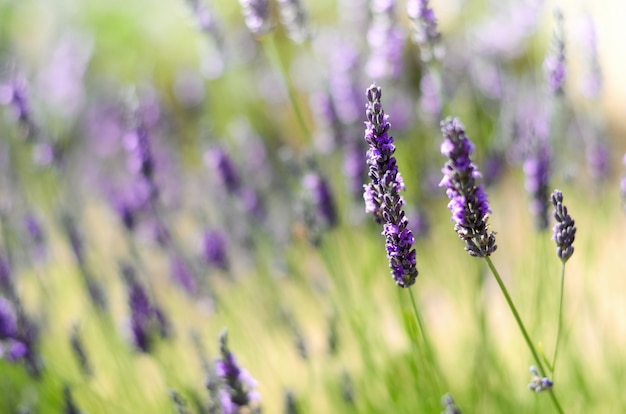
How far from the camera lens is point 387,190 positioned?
55.5 inches

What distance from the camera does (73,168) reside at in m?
6.07

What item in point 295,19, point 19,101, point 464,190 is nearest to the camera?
point 464,190

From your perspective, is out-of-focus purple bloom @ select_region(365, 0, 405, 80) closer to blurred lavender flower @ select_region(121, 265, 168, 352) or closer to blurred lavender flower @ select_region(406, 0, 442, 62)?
blurred lavender flower @ select_region(406, 0, 442, 62)

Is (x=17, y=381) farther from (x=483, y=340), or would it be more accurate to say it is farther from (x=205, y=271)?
(x=483, y=340)

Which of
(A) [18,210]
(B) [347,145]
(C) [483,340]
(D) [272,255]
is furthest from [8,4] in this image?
(C) [483,340]

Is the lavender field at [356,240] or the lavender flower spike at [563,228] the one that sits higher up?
the lavender field at [356,240]

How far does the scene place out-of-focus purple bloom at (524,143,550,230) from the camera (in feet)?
6.90

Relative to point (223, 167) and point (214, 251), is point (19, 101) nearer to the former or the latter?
point (223, 167)

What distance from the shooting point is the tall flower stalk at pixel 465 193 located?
4.16 feet

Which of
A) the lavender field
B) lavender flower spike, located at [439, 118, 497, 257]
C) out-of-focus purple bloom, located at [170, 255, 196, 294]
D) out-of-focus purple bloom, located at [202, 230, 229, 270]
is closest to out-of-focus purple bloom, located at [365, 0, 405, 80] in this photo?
the lavender field

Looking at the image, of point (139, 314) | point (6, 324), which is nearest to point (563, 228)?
point (139, 314)

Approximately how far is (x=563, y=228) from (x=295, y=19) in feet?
4.02

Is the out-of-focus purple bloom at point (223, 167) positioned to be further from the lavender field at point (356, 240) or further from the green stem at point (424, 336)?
the green stem at point (424, 336)

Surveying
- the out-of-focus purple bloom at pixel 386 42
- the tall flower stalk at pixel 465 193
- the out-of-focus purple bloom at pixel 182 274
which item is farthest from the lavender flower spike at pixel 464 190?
the out-of-focus purple bloom at pixel 182 274
